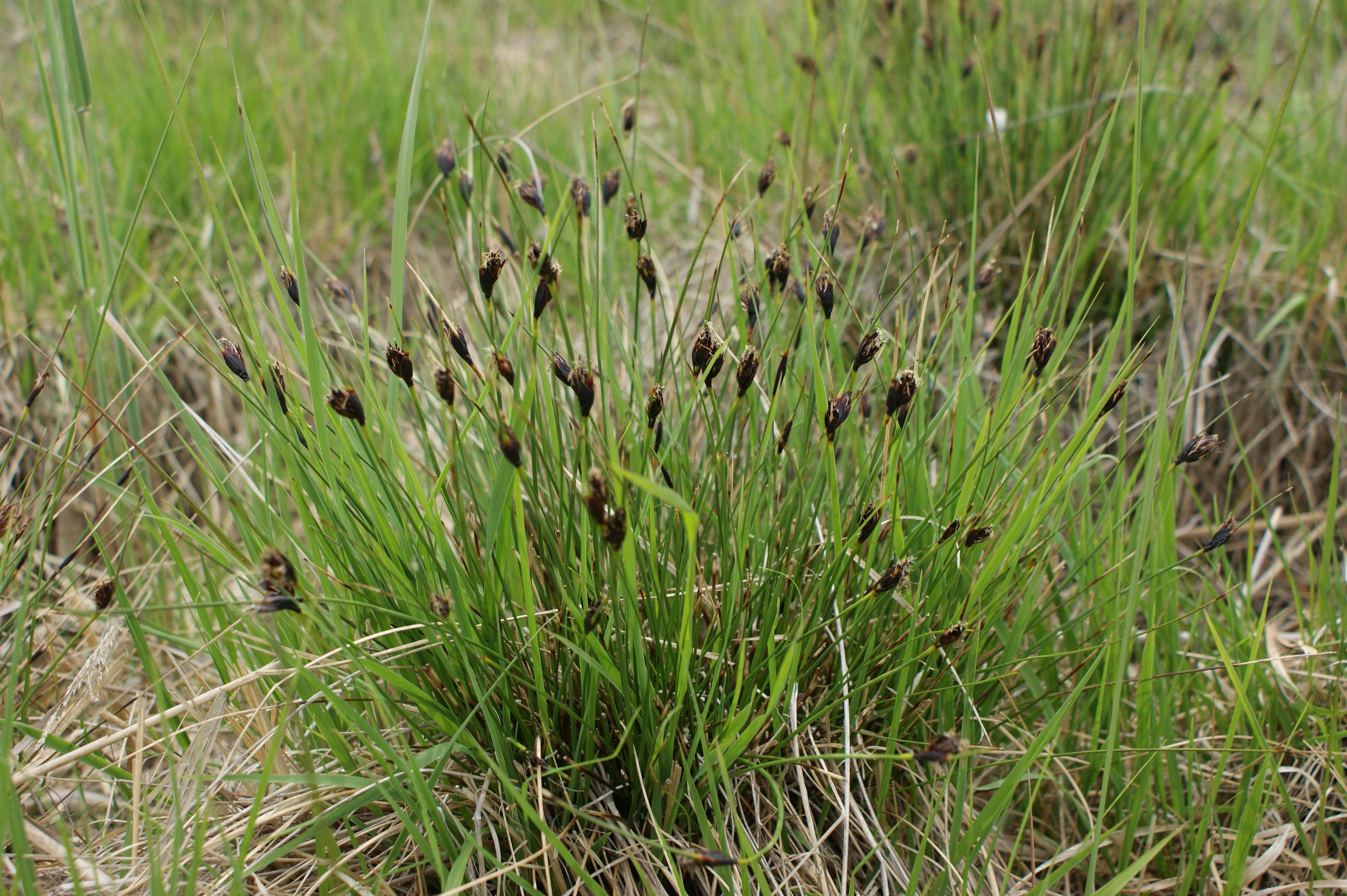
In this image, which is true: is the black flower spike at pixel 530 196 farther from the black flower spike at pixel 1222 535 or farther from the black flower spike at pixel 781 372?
the black flower spike at pixel 1222 535

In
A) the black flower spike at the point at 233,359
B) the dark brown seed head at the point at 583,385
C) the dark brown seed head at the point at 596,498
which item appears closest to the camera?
the dark brown seed head at the point at 596,498

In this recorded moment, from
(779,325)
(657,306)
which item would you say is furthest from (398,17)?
(779,325)

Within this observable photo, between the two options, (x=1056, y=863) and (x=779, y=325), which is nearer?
(x=1056, y=863)

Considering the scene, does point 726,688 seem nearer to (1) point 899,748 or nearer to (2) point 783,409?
(1) point 899,748

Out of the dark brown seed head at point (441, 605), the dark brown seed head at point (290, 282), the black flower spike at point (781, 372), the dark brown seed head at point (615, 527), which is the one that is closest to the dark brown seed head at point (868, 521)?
the black flower spike at point (781, 372)

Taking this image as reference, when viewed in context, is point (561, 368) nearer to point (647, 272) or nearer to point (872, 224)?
point (647, 272)

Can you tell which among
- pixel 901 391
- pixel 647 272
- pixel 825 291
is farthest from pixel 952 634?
pixel 647 272
